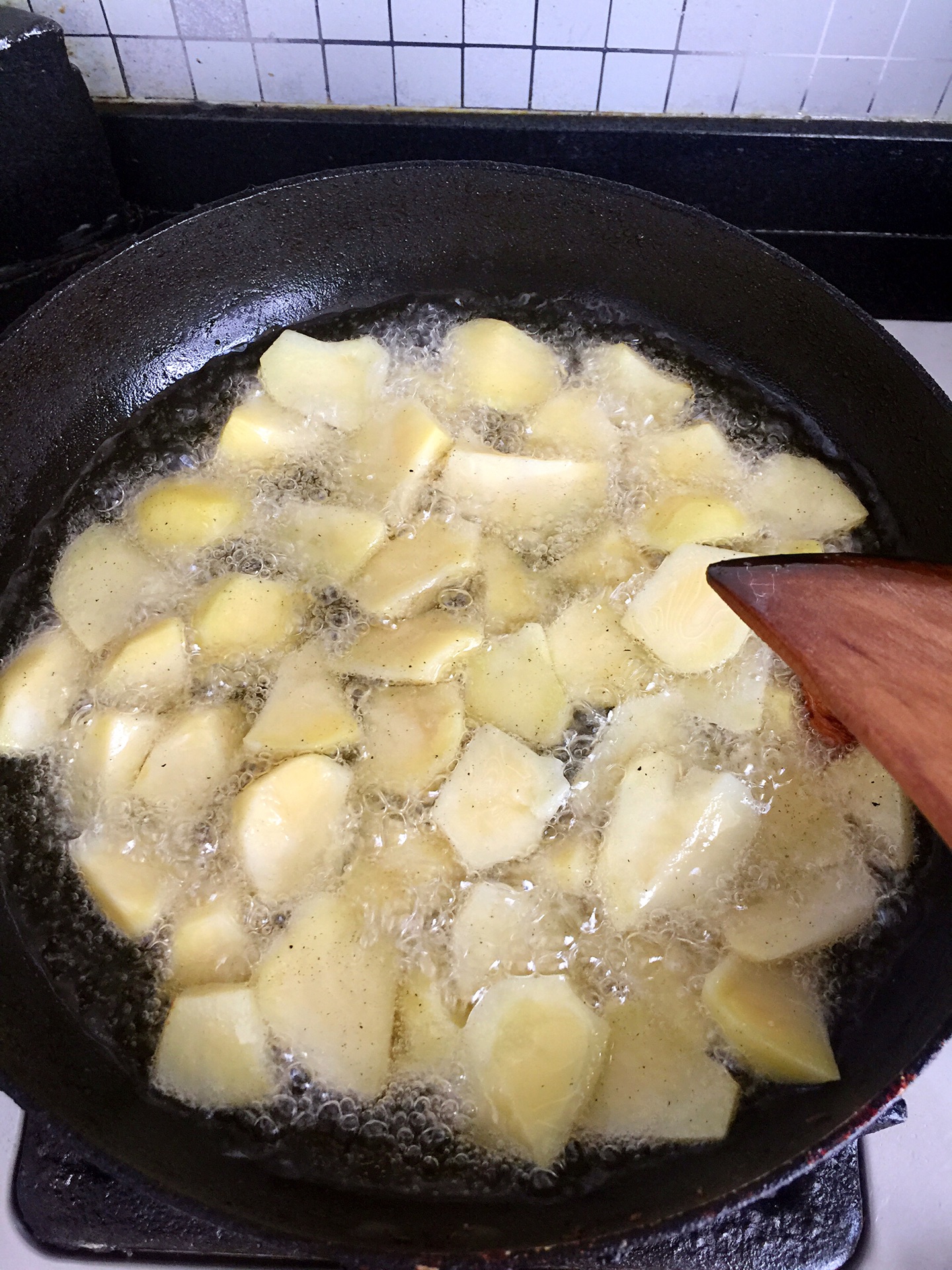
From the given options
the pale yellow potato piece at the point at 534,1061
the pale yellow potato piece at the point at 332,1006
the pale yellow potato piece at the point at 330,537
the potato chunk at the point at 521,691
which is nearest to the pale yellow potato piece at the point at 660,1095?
the pale yellow potato piece at the point at 534,1061

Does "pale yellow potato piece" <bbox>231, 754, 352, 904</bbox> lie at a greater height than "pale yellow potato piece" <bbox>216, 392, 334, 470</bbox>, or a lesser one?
lesser

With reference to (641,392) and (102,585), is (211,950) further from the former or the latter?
(641,392)

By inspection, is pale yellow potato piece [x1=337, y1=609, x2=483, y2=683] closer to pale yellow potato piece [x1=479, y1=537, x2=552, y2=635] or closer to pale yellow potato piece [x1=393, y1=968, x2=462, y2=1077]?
pale yellow potato piece [x1=479, y1=537, x2=552, y2=635]

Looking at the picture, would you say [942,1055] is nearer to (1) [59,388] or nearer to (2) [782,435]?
(2) [782,435]

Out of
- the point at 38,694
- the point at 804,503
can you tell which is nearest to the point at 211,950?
the point at 38,694

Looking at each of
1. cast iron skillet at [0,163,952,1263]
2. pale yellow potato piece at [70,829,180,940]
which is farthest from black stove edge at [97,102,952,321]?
pale yellow potato piece at [70,829,180,940]

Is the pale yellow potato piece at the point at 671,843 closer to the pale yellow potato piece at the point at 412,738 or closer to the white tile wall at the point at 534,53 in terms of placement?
the pale yellow potato piece at the point at 412,738

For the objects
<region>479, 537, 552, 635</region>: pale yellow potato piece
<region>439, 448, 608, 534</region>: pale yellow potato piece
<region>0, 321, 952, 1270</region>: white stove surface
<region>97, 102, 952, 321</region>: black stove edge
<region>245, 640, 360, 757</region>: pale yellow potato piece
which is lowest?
<region>0, 321, 952, 1270</region>: white stove surface

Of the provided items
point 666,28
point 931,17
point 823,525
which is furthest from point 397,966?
point 931,17

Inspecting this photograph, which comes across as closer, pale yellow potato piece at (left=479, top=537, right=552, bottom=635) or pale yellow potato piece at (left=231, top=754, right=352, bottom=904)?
pale yellow potato piece at (left=231, top=754, right=352, bottom=904)
